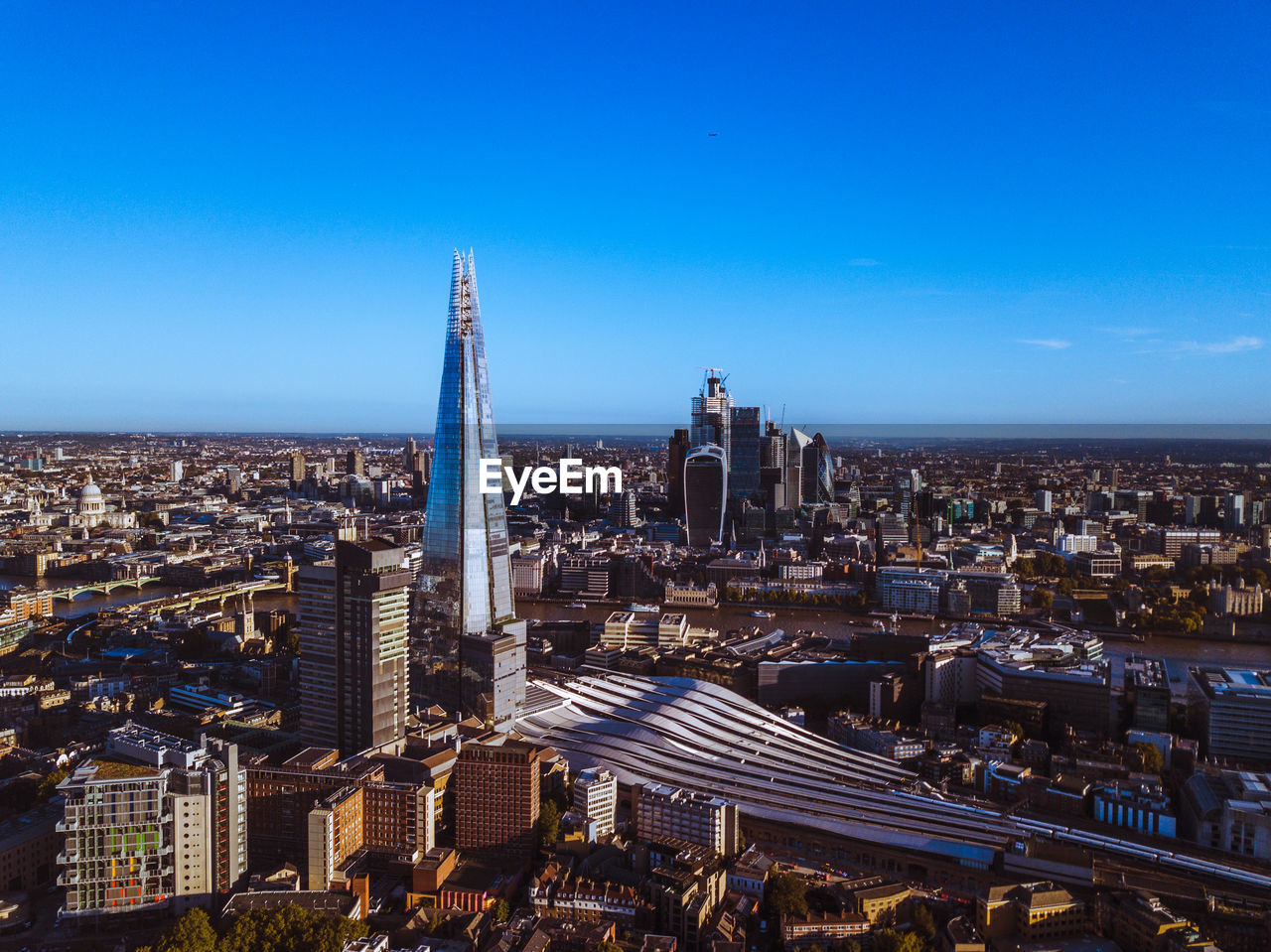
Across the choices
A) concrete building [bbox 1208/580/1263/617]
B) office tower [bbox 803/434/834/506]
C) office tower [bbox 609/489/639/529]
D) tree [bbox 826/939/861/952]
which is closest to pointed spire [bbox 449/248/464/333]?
tree [bbox 826/939/861/952]

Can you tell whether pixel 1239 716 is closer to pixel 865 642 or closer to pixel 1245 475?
pixel 865 642

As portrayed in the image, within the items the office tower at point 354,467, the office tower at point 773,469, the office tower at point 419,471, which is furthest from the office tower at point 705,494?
the office tower at point 354,467

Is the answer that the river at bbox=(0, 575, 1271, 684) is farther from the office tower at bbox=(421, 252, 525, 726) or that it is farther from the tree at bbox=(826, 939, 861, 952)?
the tree at bbox=(826, 939, 861, 952)

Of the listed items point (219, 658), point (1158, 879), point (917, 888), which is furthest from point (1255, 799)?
point (219, 658)

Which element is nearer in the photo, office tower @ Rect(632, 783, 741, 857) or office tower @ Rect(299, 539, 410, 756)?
office tower @ Rect(632, 783, 741, 857)

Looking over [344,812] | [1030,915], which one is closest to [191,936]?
[344,812]
